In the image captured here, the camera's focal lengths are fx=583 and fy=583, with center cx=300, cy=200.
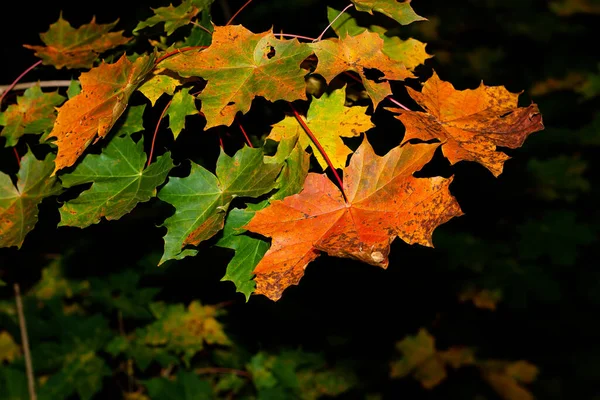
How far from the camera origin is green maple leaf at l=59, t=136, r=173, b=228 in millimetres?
900

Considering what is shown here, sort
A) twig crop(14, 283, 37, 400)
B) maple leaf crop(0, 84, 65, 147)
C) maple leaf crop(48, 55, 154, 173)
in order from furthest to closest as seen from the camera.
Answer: twig crop(14, 283, 37, 400) → maple leaf crop(0, 84, 65, 147) → maple leaf crop(48, 55, 154, 173)

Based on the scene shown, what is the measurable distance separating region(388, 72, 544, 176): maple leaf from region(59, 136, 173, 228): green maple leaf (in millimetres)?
392

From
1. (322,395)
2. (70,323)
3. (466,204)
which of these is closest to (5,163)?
(70,323)

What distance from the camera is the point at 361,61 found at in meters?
0.89

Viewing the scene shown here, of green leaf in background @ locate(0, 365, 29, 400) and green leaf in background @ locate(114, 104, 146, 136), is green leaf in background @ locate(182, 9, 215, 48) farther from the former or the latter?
green leaf in background @ locate(0, 365, 29, 400)

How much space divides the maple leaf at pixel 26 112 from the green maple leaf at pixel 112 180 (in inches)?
6.8

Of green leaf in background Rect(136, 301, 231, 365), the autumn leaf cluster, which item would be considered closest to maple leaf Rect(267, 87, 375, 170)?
the autumn leaf cluster

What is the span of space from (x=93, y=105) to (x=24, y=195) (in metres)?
0.27

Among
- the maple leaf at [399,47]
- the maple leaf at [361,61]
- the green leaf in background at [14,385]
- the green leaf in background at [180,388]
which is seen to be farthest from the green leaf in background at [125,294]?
the maple leaf at [361,61]

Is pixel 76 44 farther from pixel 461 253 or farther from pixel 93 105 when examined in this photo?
pixel 461 253

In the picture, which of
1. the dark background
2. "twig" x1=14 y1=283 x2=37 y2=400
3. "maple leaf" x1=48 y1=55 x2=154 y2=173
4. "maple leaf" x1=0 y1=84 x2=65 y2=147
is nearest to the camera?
"maple leaf" x1=48 y1=55 x2=154 y2=173

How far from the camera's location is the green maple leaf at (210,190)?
0.87 metres

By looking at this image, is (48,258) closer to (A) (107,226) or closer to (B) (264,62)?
(A) (107,226)

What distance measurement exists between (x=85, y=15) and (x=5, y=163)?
3.55 ft
